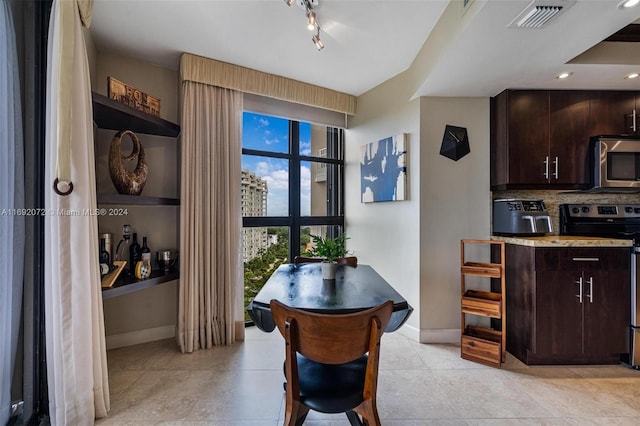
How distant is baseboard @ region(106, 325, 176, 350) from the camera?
8.16 feet

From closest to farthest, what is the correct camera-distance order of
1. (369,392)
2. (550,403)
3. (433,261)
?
1. (369,392)
2. (550,403)
3. (433,261)

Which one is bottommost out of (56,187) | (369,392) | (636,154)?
(369,392)

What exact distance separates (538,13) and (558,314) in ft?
7.21

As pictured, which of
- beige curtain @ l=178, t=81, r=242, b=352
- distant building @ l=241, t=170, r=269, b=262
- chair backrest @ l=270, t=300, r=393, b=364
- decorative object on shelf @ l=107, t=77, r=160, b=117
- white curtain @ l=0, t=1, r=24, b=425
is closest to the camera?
chair backrest @ l=270, t=300, r=393, b=364

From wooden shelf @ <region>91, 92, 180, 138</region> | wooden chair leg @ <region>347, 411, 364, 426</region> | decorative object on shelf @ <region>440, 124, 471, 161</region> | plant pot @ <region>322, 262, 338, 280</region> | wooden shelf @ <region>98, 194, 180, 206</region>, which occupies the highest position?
wooden shelf @ <region>91, 92, 180, 138</region>

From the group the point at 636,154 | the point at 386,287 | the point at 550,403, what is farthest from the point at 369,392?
the point at 636,154

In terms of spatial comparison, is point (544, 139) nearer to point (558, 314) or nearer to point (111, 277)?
point (558, 314)

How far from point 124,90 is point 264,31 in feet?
3.89

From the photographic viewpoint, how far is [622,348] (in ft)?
7.32

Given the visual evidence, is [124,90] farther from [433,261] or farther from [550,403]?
[550,403]

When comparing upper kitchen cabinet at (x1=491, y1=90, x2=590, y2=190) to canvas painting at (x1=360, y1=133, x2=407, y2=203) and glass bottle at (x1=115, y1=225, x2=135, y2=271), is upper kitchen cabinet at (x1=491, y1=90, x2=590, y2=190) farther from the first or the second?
glass bottle at (x1=115, y1=225, x2=135, y2=271)

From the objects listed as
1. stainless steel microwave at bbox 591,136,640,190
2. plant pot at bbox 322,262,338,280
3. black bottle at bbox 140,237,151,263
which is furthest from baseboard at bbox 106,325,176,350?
stainless steel microwave at bbox 591,136,640,190

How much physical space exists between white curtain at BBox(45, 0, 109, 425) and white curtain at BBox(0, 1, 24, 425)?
14 cm

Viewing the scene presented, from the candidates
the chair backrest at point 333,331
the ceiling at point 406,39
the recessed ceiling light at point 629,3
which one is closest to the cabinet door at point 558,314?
the ceiling at point 406,39
